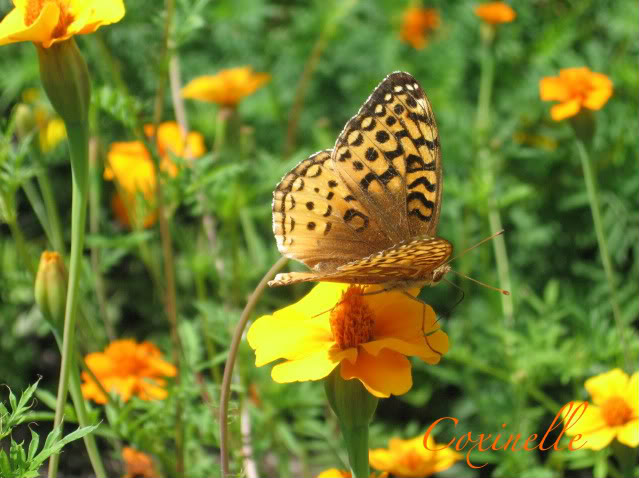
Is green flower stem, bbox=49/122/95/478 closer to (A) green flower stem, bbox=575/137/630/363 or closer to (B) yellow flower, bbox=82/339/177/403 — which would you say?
(B) yellow flower, bbox=82/339/177/403

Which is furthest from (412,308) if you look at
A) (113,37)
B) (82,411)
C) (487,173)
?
(113,37)

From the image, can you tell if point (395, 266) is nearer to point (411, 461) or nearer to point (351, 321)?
point (351, 321)

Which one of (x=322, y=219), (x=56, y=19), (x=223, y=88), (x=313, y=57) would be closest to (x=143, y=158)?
(x=223, y=88)

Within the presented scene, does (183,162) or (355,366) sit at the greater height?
(183,162)

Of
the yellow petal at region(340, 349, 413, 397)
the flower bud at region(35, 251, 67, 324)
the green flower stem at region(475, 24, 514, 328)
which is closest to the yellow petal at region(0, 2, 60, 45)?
the flower bud at region(35, 251, 67, 324)

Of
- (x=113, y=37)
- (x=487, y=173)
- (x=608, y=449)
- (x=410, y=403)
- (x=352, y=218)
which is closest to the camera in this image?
(x=352, y=218)

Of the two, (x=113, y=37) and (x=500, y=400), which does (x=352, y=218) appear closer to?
(x=500, y=400)
